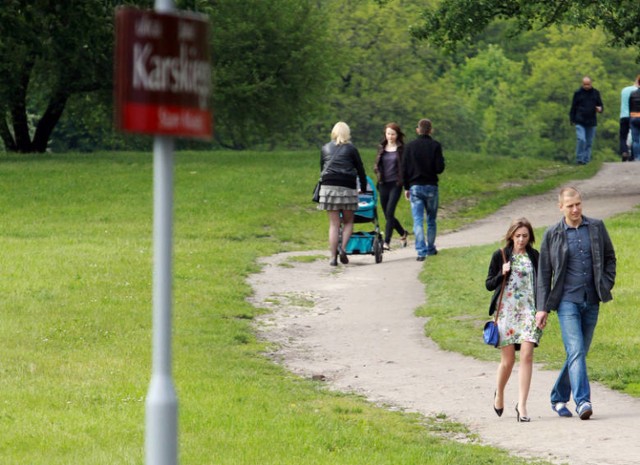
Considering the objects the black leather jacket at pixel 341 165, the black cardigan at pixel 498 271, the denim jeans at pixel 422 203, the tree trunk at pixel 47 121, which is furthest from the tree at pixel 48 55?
the black cardigan at pixel 498 271

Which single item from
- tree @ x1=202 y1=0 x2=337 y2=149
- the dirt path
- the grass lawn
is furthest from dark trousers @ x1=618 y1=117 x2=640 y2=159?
tree @ x1=202 y1=0 x2=337 y2=149

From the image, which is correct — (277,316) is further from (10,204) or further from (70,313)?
(10,204)

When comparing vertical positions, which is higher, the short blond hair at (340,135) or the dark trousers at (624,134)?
the short blond hair at (340,135)

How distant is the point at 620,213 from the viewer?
1040 inches

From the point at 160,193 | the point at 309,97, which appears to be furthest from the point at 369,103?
the point at 160,193

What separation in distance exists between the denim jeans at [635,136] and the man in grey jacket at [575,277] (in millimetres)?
22750

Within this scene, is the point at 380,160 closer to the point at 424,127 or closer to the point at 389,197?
the point at 389,197

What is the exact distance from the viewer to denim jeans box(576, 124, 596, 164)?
35.7 m

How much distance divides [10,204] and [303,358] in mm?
14524

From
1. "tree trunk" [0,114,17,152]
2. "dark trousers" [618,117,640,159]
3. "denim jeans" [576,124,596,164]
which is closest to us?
"dark trousers" [618,117,640,159]

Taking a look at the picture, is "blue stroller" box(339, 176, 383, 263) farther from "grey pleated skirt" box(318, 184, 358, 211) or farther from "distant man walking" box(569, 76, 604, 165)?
"distant man walking" box(569, 76, 604, 165)

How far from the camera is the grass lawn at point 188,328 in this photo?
392 inches

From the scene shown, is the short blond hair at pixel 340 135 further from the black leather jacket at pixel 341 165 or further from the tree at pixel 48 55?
the tree at pixel 48 55

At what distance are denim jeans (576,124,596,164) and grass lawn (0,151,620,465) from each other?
11.4 ft
